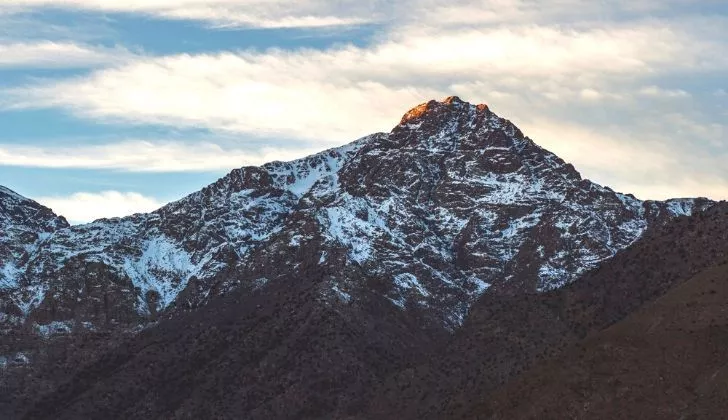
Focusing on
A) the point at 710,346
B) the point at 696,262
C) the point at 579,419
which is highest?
the point at 696,262

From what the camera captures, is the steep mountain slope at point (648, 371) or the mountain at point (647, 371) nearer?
the steep mountain slope at point (648, 371)

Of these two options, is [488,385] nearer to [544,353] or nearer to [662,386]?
[544,353]

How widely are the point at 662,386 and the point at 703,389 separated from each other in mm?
5897

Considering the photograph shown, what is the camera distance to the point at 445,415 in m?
182

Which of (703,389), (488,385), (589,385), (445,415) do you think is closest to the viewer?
(703,389)

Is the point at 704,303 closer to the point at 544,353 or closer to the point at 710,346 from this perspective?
the point at 710,346

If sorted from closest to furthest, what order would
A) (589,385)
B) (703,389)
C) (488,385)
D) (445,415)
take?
(703,389) < (589,385) < (445,415) < (488,385)

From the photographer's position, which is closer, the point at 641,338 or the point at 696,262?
the point at 641,338

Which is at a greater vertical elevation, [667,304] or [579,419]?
[667,304]

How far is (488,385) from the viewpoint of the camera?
19512 centimetres

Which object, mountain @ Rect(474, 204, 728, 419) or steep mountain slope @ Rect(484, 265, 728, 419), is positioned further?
mountain @ Rect(474, 204, 728, 419)

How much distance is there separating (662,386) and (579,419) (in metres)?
11.2

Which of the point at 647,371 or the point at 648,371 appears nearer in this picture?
the point at 648,371

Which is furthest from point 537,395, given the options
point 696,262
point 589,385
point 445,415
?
point 696,262
